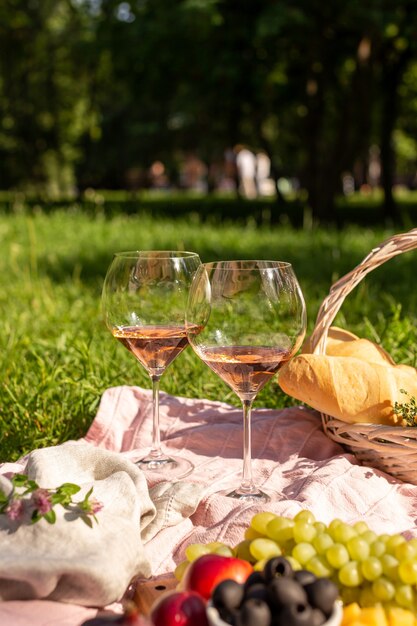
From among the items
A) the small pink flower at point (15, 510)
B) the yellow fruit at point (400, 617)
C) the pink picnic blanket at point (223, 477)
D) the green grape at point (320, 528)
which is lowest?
the pink picnic blanket at point (223, 477)

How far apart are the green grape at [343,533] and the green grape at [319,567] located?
1.8 inches

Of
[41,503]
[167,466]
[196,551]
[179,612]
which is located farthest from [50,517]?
[167,466]

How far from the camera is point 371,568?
54.2 inches

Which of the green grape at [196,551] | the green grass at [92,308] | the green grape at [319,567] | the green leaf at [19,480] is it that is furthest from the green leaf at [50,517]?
the green grass at [92,308]

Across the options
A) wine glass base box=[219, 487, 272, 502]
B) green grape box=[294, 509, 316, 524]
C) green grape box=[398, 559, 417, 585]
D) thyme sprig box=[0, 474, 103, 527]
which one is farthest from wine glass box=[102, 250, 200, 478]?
green grape box=[398, 559, 417, 585]

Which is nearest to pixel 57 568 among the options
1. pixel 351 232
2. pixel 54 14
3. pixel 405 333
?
pixel 405 333

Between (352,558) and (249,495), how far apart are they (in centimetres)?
62

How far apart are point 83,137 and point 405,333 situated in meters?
31.6

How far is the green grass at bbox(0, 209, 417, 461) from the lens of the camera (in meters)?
3.13

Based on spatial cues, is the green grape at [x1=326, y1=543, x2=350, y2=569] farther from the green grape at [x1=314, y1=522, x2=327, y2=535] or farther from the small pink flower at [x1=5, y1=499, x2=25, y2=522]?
the small pink flower at [x1=5, y1=499, x2=25, y2=522]

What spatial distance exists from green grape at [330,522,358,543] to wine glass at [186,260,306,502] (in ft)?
1.71

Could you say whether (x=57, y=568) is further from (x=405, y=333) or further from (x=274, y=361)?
(x=405, y=333)

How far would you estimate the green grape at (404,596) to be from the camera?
1376mm

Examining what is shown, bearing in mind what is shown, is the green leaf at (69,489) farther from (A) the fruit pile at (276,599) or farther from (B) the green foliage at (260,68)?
(B) the green foliage at (260,68)
